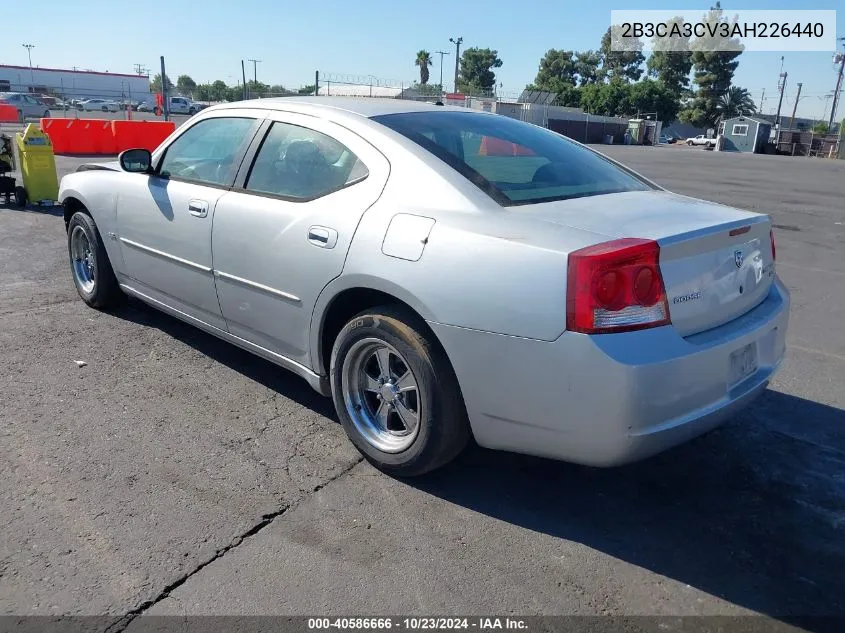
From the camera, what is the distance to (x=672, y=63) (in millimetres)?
89250

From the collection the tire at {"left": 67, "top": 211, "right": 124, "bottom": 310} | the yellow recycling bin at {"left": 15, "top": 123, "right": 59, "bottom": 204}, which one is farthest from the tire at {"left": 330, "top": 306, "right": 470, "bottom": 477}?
the yellow recycling bin at {"left": 15, "top": 123, "right": 59, "bottom": 204}

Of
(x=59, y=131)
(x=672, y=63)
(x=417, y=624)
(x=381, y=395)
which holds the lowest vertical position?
(x=417, y=624)

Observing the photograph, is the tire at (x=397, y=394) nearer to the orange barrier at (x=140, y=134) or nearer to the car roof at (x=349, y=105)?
the car roof at (x=349, y=105)

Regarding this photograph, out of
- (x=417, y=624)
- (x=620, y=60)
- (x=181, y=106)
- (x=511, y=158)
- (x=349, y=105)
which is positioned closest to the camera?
(x=417, y=624)

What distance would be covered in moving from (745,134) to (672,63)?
36.3 meters

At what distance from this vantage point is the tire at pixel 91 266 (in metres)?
5.09

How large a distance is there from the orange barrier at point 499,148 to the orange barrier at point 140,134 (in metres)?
17.1

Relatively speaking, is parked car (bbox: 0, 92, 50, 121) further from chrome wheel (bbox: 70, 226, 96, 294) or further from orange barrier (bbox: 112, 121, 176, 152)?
chrome wheel (bbox: 70, 226, 96, 294)

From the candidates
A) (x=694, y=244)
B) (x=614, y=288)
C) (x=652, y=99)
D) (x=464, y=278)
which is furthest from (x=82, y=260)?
(x=652, y=99)

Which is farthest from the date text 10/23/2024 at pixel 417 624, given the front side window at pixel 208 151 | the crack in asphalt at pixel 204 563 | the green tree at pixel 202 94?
the green tree at pixel 202 94

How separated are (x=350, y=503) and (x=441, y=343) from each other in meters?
0.81

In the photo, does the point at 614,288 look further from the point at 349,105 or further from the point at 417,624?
the point at 349,105

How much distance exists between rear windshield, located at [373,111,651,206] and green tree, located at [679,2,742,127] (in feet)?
299

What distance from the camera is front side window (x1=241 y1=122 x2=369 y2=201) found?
341 cm
